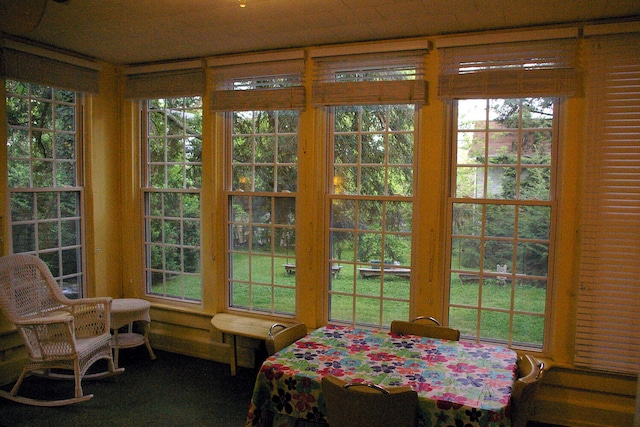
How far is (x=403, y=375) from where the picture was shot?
299 centimetres

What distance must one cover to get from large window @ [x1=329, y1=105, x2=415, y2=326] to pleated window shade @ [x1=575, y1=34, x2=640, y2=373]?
1.42 m

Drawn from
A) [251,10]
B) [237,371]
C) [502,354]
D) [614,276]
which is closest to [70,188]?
[237,371]

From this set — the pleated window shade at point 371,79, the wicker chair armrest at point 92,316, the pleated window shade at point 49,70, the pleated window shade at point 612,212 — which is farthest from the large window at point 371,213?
the pleated window shade at point 49,70

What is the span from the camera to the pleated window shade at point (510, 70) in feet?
12.8

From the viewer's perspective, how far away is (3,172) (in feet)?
15.1

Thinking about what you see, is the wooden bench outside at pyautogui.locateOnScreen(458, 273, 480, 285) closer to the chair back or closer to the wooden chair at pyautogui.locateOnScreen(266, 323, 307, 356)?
the wooden chair at pyautogui.locateOnScreen(266, 323, 307, 356)

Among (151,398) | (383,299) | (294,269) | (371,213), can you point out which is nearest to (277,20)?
(371,213)

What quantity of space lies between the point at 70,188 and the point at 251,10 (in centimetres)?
290

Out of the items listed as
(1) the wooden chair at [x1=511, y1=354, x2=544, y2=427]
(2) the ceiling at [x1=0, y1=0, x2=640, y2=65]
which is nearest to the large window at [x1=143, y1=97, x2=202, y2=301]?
(2) the ceiling at [x1=0, y1=0, x2=640, y2=65]

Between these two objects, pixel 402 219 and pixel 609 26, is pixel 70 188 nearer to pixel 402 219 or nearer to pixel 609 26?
pixel 402 219

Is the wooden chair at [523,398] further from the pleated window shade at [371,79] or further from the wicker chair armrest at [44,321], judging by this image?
the wicker chair armrest at [44,321]

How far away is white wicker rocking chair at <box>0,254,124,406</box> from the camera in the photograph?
4.19 m

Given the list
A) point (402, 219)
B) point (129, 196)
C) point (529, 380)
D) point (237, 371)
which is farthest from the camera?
point (129, 196)

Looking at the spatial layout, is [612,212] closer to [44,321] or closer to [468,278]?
[468,278]
